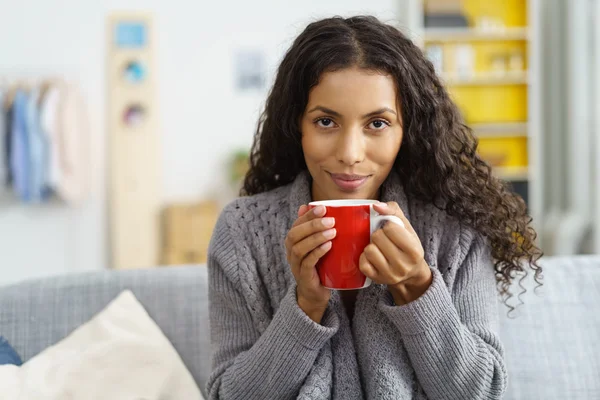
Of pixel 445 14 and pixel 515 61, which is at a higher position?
pixel 445 14

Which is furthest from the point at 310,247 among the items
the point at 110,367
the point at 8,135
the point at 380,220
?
the point at 8,135

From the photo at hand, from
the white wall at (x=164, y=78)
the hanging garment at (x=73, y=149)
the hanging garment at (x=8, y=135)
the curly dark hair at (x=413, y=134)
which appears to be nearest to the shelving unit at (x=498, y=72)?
the white wall at (x=164, y=78)

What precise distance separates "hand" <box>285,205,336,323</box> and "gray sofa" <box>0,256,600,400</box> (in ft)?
1.68

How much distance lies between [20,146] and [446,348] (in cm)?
405

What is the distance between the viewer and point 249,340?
1212 millimetres

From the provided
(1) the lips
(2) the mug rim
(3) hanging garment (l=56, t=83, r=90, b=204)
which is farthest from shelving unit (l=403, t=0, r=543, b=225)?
(2) the mug rim

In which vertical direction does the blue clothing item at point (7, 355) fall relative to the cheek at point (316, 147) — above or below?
below

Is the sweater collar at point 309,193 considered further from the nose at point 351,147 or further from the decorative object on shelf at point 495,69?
the decorative object on shelf at point 495,69

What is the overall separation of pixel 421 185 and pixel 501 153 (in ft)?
12.9

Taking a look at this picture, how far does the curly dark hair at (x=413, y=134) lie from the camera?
1.16 metres

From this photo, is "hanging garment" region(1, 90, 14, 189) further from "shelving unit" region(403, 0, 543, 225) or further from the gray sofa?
the gray sofa

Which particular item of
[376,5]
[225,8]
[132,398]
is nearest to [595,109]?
[376,5]

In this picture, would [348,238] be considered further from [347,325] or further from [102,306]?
[102,306]

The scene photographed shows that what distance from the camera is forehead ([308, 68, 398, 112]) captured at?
1112mm
